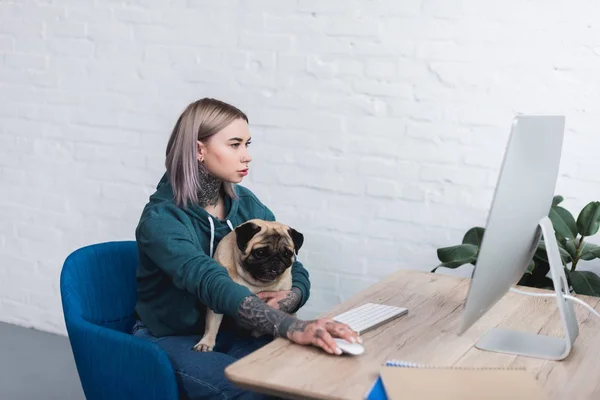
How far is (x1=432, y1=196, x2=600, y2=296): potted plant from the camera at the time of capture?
8.12 ft

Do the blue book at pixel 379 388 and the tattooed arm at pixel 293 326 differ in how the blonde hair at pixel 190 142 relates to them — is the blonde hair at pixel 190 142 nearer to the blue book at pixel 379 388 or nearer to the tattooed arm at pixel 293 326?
the tattooed arm at pixel 293 326

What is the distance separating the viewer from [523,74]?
9.00ft

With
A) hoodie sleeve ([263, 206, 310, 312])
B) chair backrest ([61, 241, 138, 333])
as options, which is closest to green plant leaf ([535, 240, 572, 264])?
hoodie sleeve ([263, 206, 310, 312])

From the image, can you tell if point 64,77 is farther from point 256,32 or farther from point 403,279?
point 403,279

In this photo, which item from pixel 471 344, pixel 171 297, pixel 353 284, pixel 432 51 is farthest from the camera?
pixel 353 284

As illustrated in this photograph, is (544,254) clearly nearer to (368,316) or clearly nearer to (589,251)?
(589,251)

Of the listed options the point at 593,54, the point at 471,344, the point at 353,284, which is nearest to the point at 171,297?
the point at 471,344

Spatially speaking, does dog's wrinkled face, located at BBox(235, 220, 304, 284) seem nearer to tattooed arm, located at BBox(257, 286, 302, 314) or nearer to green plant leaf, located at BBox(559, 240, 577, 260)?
tattooed arm, located at BBox(257, 286, 302, 314)

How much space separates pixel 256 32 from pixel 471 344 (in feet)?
5.74

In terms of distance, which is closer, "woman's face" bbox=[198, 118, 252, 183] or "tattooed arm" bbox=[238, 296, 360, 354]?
"tattooed arm" bbox=[238, 296, 360, 354]

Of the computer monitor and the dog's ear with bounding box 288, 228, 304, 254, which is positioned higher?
the computer monitor

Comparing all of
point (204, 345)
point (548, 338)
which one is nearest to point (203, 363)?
point (204, 345)

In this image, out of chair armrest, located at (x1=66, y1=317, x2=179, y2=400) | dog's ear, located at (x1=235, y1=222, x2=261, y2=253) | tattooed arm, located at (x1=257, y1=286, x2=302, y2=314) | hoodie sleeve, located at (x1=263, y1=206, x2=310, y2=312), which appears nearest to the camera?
chair armrest, located at (x1=66, y1=317, x2=179, y2=400)

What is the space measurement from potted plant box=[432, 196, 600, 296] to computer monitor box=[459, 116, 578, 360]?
0.67m
